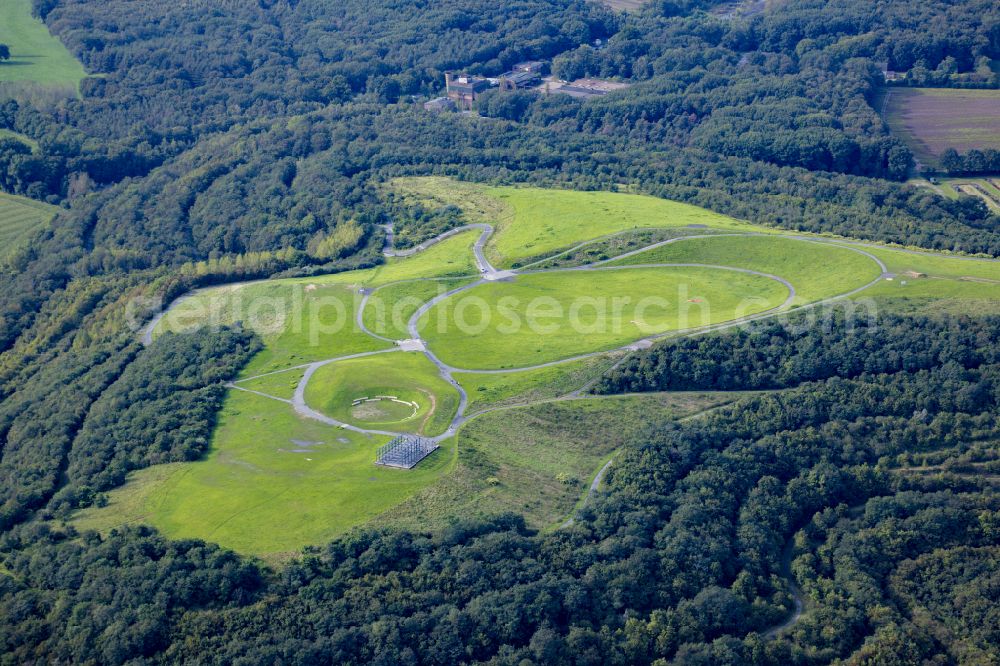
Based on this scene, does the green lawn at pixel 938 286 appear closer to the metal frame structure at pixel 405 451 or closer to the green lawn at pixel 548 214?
the green lawn at pixel 548 214

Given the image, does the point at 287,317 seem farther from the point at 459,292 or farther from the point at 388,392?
the point at 388,392

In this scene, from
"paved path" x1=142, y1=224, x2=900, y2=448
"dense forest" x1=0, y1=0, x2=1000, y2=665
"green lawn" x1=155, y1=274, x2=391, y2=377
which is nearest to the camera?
"dense forest" x1=0, y1=0, x2=1000, y2=665

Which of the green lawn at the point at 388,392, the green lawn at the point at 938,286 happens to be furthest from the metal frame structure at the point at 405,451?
the green lawn at the point at 938,286

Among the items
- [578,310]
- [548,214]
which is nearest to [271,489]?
[578,310]

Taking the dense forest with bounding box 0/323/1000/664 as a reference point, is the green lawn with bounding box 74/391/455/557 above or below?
above

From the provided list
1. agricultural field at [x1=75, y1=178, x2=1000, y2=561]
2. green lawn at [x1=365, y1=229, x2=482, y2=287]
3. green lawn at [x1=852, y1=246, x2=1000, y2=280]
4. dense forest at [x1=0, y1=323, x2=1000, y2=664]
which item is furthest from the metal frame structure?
green lawn at [x1=852, y1=246, x2=1000, y2=280]

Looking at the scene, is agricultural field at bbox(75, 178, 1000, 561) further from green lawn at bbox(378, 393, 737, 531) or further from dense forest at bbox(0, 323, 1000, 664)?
dense forest at bbox(0, 323, 1000, 664)

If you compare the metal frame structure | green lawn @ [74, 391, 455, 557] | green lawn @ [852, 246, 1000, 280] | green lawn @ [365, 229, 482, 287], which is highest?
green lawn @ [852, 246, 1000, 280]

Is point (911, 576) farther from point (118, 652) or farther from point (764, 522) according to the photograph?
point (118, 652)
